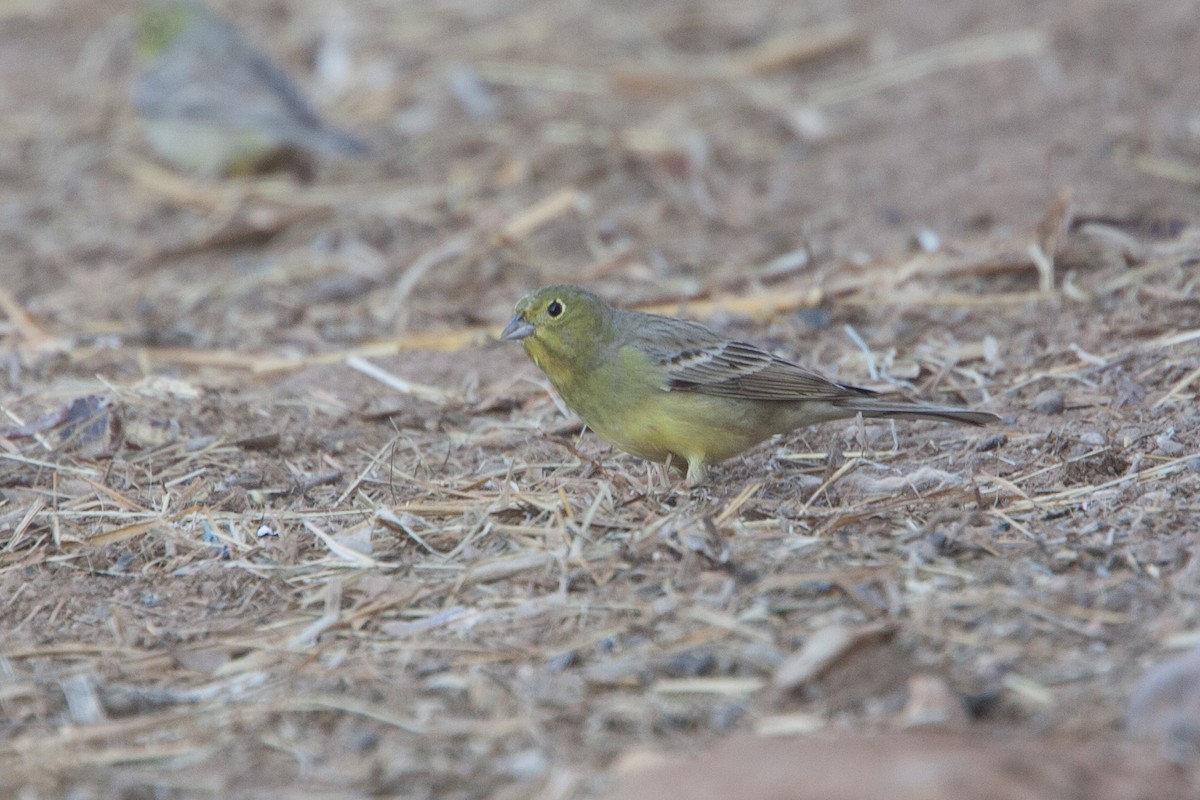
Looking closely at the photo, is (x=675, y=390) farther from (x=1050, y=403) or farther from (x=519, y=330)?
(x=1050, y=403)

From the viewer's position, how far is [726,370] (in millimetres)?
5680

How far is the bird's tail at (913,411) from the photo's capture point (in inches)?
219

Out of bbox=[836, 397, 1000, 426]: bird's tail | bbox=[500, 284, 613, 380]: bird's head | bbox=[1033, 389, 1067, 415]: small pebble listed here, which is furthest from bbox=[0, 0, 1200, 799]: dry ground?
bbox=[500, 284, 613, 380]: bird's head

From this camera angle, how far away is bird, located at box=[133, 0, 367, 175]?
11055mm

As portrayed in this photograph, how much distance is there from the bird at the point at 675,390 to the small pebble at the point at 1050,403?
46cm

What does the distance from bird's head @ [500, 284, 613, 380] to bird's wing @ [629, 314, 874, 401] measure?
7.1 inches

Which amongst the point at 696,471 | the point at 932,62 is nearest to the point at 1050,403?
the point at 696,471

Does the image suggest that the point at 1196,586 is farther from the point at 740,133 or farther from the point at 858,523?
the point at 740,133

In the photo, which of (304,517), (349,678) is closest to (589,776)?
(349,678)

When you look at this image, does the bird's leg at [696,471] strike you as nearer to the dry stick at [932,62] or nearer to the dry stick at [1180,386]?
the dry stick at [1180,386]

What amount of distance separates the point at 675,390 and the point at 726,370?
0.22 meters

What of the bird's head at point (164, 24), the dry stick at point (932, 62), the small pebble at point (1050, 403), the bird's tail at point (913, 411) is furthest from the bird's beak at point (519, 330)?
the bird's head at point (164, 24)

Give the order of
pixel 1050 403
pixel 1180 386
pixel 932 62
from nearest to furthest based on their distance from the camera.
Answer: pixel 1180 386 < pixel 1050 403 < pixel 932 62

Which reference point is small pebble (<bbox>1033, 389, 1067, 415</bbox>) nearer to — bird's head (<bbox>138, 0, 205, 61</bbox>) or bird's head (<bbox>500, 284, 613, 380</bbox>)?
bird's head (<bbox>500, 284, 613, 380</bbox>)
